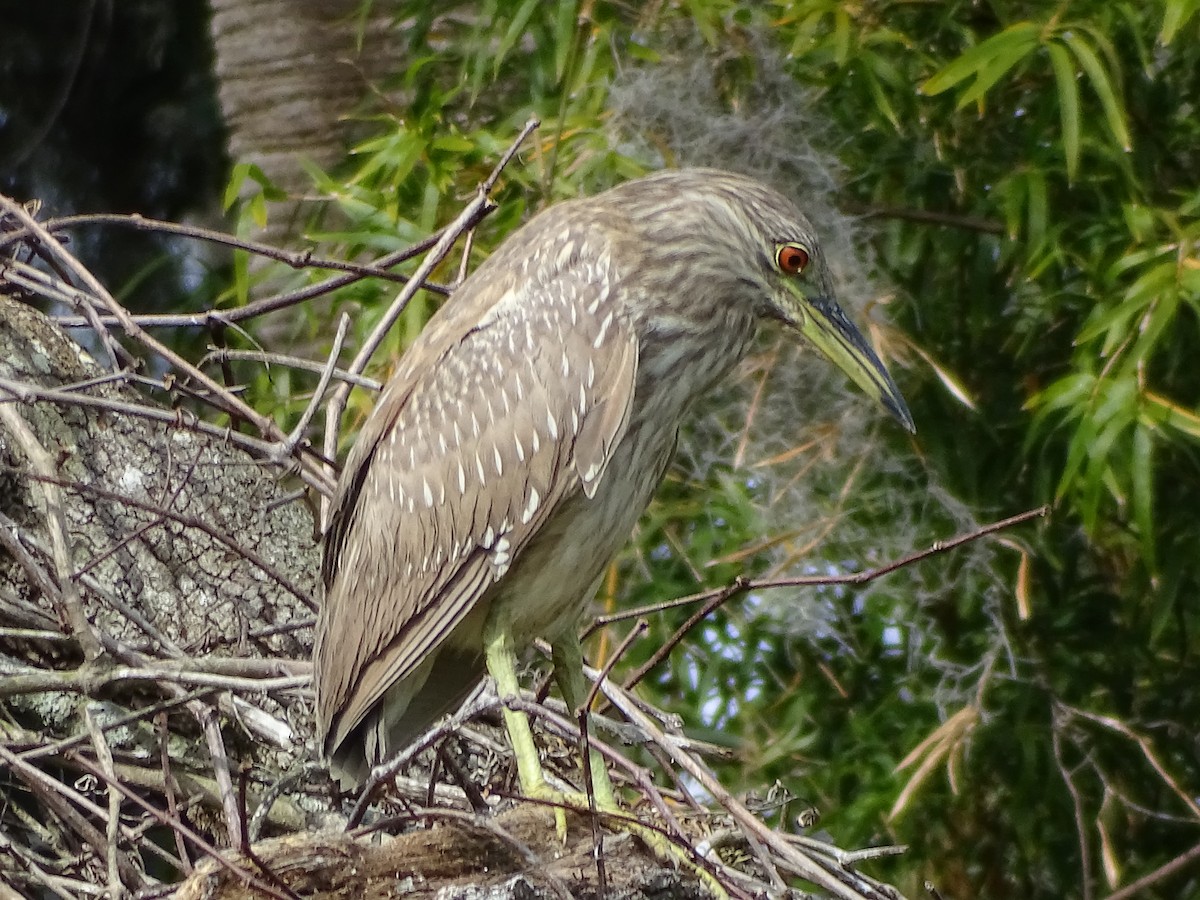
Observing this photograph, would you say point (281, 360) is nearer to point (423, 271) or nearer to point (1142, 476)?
point (423, 271)

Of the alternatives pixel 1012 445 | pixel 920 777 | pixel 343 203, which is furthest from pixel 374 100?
pixel 920 777

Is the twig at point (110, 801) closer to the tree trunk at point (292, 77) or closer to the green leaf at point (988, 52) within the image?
the green leaf at point (988, 52)

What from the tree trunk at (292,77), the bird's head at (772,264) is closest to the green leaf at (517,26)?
the bird's head at (772,264)

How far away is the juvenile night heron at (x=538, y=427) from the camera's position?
75.0 inches

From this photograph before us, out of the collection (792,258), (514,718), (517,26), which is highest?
(517,26)

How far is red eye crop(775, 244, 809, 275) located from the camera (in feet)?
6.71

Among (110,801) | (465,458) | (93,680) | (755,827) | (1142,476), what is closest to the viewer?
(755,827)

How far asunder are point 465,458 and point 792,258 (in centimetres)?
50

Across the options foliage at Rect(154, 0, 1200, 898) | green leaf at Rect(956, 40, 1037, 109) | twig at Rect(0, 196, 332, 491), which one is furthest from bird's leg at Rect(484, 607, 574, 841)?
green leaf at Rect(956, 40, 1037, 109)

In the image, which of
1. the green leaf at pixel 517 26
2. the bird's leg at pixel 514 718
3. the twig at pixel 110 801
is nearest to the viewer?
the twig at pixel 110 801

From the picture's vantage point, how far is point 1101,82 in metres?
2.20

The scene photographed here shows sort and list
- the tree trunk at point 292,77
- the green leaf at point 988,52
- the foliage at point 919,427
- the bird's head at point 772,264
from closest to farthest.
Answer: the bird's head at point 772,264 → the green leaf at point 988,52 → the foliage at point 919,427 → the tree trunk at point 292,77

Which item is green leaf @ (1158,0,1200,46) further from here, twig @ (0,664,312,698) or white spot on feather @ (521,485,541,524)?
twig @ (0,664,312,698)

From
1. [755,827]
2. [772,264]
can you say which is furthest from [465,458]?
[755,827]
